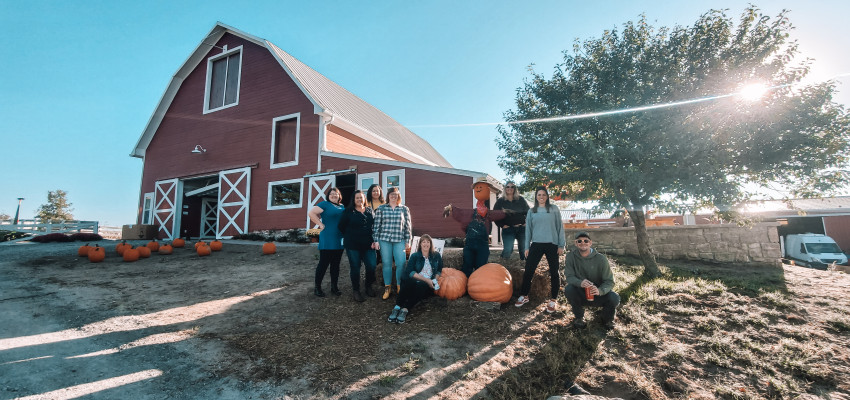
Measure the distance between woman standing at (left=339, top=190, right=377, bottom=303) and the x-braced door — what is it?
14.9m

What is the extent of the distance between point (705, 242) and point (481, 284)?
7.79 metres

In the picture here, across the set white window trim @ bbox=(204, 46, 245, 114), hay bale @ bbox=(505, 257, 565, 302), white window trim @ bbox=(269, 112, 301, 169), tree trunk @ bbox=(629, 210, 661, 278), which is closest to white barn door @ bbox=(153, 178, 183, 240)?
white window trim @ bbox=(204, 46, 245, 114)

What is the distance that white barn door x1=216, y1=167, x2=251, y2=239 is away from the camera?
13.9m

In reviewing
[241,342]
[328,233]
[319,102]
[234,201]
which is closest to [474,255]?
[328,233]

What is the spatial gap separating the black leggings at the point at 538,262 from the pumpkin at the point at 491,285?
225mm

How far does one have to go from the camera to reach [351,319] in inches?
178

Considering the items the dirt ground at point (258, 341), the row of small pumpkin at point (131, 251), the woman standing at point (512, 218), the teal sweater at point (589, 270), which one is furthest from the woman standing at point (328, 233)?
the row of small pumpkin at point (131, 251)

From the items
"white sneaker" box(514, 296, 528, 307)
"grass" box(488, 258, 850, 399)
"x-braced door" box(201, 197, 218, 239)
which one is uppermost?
"x-braced door" box(201, 197, 218, 239)

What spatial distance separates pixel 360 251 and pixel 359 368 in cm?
→ 211

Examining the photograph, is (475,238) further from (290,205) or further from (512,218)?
(290,205)

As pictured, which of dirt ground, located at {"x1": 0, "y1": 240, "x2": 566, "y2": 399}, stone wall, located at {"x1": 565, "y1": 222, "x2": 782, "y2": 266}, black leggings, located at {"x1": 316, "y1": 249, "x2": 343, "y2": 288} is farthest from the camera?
stone wall, located at {"x1": 565, "y1": 222, "x2": 782, "y2": 266}

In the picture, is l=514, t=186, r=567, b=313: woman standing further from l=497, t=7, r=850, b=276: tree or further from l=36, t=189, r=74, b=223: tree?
l=36, t=189, r=74, b=223: tree

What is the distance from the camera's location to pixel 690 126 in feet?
20.7

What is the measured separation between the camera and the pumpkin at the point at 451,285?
16.2ft
